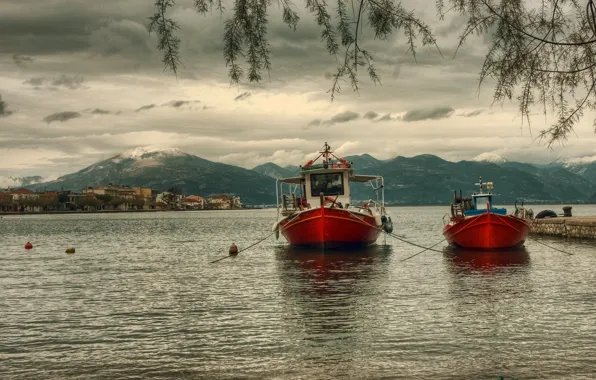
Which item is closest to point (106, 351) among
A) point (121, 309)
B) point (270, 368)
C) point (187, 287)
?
point (270, 368)

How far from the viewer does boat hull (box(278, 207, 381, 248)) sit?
118 ft

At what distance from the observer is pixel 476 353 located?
12523 mm

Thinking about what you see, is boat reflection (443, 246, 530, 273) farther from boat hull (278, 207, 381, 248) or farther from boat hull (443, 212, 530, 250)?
boat hull (278, 207, 381, 248)

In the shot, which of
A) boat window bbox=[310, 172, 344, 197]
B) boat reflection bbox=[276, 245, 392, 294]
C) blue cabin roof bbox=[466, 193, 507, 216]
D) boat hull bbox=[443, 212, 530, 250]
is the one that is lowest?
boat reflection bbox=[276, 245, 392, 294]

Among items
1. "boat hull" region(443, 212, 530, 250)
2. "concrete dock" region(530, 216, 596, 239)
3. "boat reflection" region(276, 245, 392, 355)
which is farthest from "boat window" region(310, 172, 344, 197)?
"concrete dock" region(530, 216, 596, 239)

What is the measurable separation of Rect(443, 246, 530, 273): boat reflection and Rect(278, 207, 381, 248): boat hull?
5.38 metres

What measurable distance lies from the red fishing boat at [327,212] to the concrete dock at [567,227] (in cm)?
1782

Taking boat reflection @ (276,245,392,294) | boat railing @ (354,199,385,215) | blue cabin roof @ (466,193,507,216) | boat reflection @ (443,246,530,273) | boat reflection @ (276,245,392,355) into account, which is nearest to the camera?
boat reflection @ (276,245,392,355)

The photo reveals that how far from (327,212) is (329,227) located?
111cm

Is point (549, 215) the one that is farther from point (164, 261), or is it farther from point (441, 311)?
point (441, 311)

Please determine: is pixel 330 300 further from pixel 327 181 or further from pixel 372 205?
pixel 372 205

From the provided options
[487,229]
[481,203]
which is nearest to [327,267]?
[487,229]

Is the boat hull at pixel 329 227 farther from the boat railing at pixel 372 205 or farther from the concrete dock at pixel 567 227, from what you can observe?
the concrete dock at pixel 567 227

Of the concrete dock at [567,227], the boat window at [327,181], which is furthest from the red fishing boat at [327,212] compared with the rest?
the concrete dock at [567,227]
